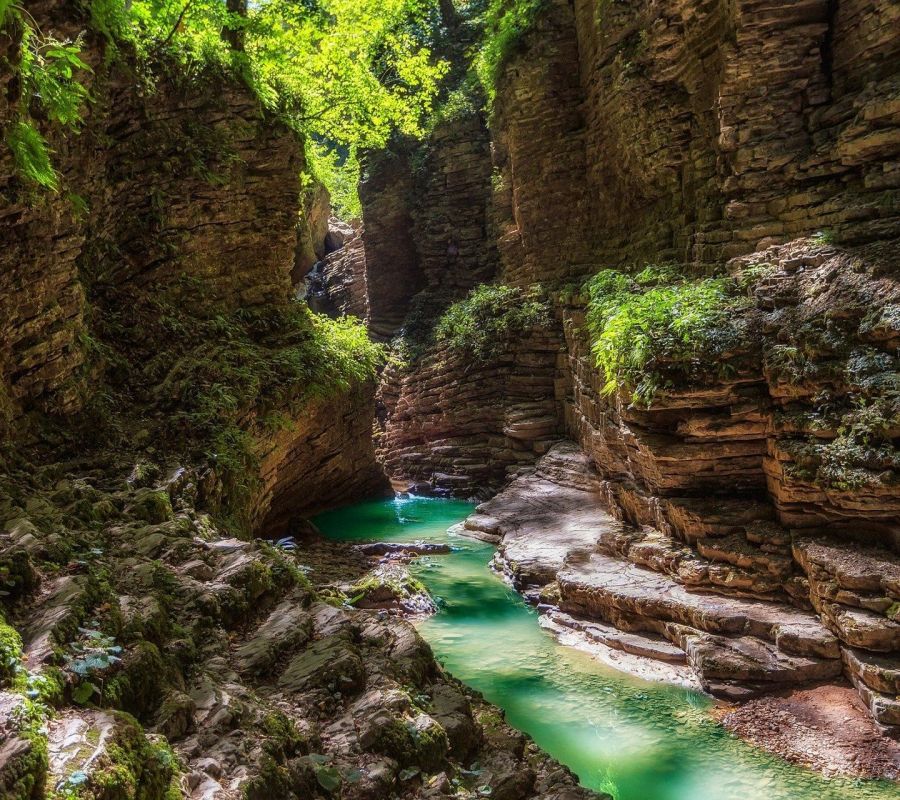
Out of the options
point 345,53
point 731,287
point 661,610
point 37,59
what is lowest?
point 661,610

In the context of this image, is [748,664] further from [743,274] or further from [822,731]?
[743,274]

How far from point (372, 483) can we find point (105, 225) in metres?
10.5

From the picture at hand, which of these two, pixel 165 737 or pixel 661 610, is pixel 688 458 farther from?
pixel 165 737

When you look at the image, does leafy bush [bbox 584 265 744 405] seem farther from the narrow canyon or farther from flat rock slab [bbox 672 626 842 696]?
flat rock slab [bbox 672 626 842 696]

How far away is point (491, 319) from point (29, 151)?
14910 millimetres

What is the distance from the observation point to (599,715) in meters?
7.19

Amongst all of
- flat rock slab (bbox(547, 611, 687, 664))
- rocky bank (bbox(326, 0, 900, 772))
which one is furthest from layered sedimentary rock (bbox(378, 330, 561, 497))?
flat rock slab (bbox(547, 611, 687, 664))

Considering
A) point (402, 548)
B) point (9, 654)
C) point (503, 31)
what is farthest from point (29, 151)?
point (503, 31)

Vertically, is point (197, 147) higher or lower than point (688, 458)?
higher

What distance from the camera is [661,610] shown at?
8547 millimetres

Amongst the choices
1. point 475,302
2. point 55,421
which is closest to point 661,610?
point 55,421

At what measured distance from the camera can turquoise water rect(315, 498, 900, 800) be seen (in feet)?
19.5

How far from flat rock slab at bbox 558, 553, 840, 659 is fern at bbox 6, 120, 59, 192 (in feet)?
27.1

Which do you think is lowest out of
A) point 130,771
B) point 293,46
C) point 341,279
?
point 130,771
